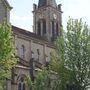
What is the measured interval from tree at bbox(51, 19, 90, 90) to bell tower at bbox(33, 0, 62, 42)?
38468 millimetres

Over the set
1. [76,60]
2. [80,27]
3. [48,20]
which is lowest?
[76,60]

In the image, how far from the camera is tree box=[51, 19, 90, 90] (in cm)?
3775

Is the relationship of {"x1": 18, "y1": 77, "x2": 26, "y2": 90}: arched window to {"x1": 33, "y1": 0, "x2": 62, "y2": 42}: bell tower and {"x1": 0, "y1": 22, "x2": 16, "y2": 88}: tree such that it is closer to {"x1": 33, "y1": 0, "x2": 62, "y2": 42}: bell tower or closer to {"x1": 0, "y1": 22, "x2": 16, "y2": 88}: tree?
{"x1": 0, "y1": 22, "x2": 16, "y2": 88}: tree

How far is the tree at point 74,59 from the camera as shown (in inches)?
1486

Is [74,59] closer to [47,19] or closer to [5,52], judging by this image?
[5,52]

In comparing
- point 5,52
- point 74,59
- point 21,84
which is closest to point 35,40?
point 21,84

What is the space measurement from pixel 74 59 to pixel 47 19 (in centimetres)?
4238

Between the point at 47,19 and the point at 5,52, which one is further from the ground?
the point at 47,19

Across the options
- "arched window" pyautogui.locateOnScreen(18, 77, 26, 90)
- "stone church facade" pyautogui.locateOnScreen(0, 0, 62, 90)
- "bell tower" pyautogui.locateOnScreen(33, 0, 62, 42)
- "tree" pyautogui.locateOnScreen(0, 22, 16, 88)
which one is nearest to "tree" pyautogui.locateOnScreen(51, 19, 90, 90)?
"tree" pyautogui.locateOnScreen(0, 22, 16, 88)

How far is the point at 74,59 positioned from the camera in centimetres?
3806

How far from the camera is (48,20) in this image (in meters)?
79.6

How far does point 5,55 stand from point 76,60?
8206 millimetres

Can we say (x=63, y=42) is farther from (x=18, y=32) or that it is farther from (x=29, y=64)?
(x=18, y=32)

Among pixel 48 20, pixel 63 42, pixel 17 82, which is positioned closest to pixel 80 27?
pixel 63 42
